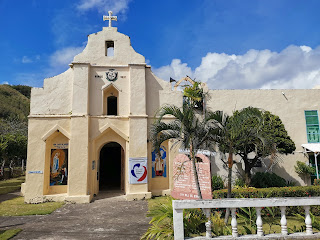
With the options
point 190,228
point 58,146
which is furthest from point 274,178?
point 58,146

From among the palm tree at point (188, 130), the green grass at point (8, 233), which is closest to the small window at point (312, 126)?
the palm tree at point (188, 130)

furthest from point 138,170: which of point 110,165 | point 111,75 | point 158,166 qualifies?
point 110,165

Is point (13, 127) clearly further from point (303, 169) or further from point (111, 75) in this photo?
point (303, 169)

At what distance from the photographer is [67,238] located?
711cm

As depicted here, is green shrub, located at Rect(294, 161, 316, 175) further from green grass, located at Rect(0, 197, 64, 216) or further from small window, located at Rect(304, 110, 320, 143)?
green grass, located at Rect(0, 197, 64, 216)

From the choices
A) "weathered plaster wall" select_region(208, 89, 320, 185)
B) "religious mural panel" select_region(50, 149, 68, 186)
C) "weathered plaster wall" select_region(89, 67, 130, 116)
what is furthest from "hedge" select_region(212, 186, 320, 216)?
"religious mural panel" select_region(50, 149, 68, 186)

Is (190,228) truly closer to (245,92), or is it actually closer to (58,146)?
(58,146)

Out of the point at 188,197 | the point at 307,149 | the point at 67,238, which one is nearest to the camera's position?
the point at 67,238

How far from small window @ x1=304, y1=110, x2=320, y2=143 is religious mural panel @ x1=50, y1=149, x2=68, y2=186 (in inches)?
648

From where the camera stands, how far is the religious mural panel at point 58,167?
1327 cm

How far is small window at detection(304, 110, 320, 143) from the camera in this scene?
53.1 feet

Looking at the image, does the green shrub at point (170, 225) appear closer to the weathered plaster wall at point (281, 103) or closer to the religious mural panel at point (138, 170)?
the religious mural panel at point (138, 170)

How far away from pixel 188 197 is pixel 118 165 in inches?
535

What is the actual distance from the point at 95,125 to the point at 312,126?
15013mm
